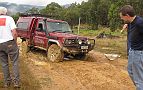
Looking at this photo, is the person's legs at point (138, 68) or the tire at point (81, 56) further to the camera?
the tire at point (81, 56)

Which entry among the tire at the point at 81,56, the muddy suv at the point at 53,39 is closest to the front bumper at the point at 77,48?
the muddy suv at the point at 53,39

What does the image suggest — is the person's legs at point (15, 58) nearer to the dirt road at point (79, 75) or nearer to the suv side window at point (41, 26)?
the dirt road at point (79, 75)

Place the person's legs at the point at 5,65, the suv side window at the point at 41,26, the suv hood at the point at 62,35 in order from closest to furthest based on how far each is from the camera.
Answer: the person's legs at the point at 5,65
the suv hood at the point at 62,35
the suv side window at the point at 41,26

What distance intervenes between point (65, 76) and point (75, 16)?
51657 mm

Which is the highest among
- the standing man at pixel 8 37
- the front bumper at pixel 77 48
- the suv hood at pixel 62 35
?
the standing man at pixel 8 37

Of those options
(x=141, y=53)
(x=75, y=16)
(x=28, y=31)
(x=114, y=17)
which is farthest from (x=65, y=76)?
(x=75, y=16)

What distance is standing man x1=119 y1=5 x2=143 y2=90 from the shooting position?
5.89 metres

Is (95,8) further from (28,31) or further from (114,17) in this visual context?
(28,31)

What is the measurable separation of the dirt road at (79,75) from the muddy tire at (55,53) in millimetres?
→ 234

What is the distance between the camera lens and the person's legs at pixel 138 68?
598cm

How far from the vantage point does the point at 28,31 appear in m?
15.9

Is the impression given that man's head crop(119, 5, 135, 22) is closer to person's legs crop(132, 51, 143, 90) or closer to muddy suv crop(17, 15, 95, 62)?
person's legs crop(132, 51, 143, 90)

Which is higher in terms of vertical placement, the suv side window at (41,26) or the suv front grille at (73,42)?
the suv side window at (41,26)

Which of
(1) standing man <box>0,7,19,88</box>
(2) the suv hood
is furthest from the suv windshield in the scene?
(1) standing man <box>0,7,19,88</box>
